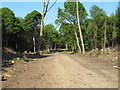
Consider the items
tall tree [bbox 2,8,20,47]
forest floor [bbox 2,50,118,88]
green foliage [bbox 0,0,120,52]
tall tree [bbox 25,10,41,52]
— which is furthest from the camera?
tall tree [bbox 25,10,41,52]

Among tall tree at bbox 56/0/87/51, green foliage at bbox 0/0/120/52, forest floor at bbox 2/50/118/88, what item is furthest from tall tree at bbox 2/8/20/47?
forest floor at bbox 2/50/118/88

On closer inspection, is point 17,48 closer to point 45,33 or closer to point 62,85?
point 45,33

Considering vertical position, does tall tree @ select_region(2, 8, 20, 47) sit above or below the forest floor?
above

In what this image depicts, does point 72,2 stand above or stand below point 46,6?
above

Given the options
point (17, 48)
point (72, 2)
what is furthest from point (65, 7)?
point (17, 48)

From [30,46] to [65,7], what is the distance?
27.9 m

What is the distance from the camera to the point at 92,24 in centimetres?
3694

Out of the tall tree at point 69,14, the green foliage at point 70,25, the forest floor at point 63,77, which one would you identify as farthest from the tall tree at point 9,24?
the forest floor at point 63,77

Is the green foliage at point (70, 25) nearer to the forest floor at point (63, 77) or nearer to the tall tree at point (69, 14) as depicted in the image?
the tall tree at point (69, 14)

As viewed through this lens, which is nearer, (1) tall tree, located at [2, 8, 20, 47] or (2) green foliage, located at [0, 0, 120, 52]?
(2) green foliage, located at [0, 0, 120, 52]

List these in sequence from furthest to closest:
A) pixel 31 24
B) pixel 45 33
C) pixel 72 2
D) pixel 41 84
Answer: pixel 45 33, pixel 31 24, pixel 72 2, pixel 41 84

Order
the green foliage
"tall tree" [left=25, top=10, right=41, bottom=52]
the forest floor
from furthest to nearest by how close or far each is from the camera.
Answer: "tall tree" [left=25, top=10, right=41, bottom=52], the green foliage, the forest floor

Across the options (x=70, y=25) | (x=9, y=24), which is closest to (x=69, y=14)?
(x=70, y=25)

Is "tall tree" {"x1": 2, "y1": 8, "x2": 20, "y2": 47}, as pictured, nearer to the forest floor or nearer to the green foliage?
the green foliage
